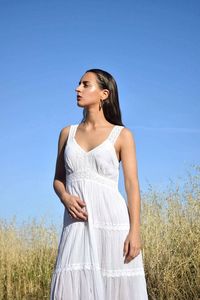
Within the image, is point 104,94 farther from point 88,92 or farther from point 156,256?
point 156,256

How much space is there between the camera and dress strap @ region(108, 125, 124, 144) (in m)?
2.40

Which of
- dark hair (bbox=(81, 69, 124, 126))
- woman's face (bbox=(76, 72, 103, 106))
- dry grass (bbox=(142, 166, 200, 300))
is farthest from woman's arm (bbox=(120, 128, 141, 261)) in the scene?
dry grass (bbox=(142, 166, 200, 300))

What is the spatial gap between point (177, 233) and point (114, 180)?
2996mm

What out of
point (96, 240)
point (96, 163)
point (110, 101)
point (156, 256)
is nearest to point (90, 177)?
point (96, 163)

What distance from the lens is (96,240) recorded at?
88.3 inches

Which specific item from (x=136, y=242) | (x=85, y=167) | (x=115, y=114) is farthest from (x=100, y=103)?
(x=136, y=242)

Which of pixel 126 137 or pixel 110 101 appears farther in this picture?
pixel 110 101

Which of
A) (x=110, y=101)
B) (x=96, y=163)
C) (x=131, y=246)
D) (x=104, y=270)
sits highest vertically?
(x=110, y=101)

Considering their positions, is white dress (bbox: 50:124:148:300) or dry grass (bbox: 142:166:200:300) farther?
dry grass (bbox: 142:166:200:300)

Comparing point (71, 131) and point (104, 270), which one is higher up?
point (71, 131)

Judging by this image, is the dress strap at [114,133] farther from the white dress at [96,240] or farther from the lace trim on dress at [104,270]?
the lace trim on dress at [104,270]

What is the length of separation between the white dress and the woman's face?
23cm

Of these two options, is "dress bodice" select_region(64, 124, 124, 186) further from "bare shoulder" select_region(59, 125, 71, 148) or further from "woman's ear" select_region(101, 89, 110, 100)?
"woman's ear" select_region(101, 89, 110, 100)

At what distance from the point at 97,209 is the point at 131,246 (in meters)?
0.24
